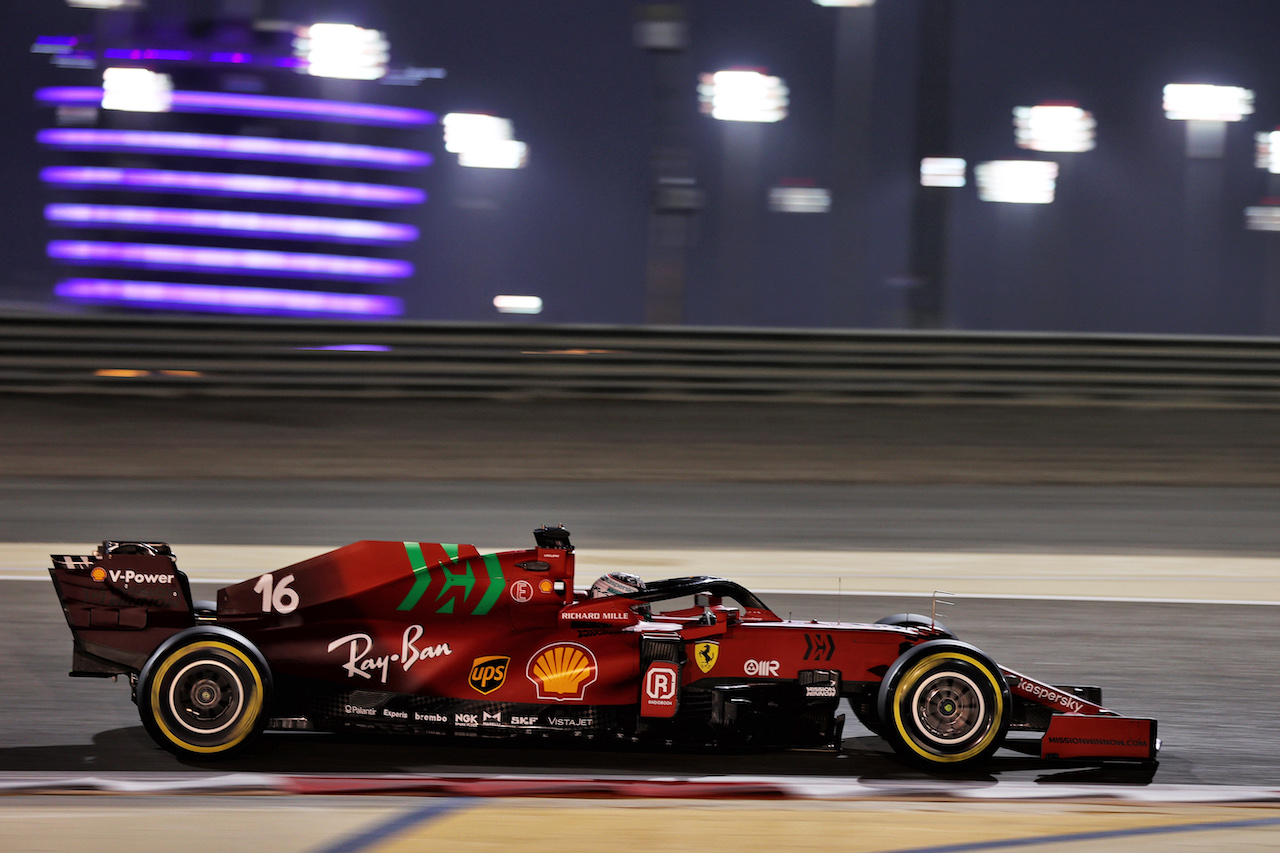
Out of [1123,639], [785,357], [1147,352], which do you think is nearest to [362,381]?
[785,357]

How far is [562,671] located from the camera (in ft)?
15.2

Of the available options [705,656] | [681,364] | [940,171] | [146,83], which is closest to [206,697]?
[705,656]

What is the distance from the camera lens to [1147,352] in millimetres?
15484

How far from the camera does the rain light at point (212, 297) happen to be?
315 feet

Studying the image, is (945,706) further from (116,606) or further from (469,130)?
(469,130)

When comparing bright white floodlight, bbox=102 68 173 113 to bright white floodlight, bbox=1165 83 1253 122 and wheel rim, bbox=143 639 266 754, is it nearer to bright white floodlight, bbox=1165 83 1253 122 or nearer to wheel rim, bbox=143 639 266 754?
bright white floodlight, bbox=1165 83 1253 122

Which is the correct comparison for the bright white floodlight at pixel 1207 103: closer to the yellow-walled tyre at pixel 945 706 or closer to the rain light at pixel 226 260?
the yellow-walled tyre at pixel 945 706

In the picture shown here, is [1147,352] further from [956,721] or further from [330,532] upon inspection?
[956,721]

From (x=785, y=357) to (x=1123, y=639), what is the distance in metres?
8.72

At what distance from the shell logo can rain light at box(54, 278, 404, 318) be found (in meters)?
91.9

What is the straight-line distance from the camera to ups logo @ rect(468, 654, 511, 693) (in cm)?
463

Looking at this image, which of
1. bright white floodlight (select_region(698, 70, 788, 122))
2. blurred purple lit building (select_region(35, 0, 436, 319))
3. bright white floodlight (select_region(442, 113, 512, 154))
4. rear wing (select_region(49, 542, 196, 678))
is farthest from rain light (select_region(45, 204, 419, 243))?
rear wing (select_region(49, 542, 196, 678))

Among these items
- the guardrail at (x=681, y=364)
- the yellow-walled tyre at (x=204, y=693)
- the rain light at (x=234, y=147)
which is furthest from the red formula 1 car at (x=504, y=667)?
the rain light at (x=234, y=147)

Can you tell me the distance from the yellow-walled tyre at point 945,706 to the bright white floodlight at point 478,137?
7006 cm
